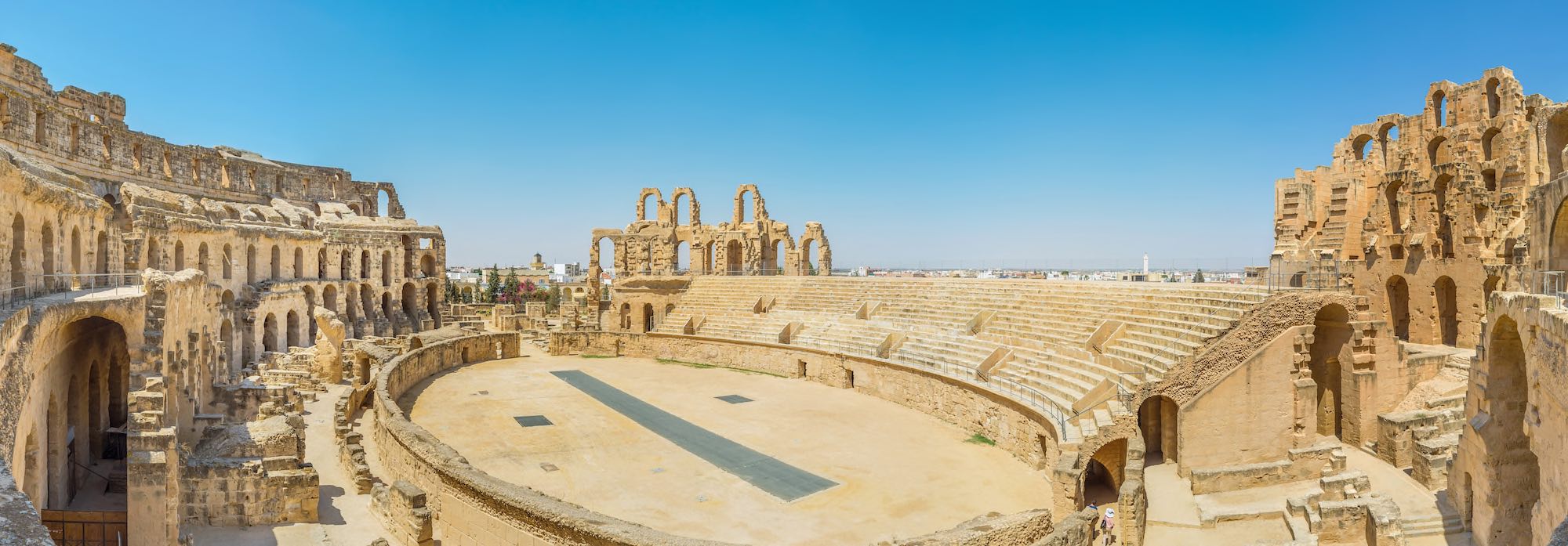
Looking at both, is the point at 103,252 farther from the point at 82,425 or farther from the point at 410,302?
the point at 410,302

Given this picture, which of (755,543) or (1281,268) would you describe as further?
(1281,268)

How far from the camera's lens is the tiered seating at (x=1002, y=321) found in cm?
1594

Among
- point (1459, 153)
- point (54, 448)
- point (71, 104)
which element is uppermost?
point (71, 104)

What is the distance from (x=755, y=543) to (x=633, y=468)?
4.64m

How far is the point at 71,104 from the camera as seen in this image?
92.5 ft

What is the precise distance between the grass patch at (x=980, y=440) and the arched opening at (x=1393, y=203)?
15.7 meters

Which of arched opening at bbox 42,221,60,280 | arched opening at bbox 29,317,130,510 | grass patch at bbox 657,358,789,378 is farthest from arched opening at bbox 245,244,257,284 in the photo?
arched opening at bbox 42,221,60,280

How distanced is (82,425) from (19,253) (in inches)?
155

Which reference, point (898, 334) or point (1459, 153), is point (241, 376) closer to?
point (898, 334)

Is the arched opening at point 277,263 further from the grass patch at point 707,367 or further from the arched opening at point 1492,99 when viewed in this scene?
the arched opening at point 1492,99

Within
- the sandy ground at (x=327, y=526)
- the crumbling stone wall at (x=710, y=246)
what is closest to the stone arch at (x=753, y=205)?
the crumbling stone wall at (x=710, y=246)

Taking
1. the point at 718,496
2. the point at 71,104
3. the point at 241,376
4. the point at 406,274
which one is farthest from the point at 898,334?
the point at 71,104

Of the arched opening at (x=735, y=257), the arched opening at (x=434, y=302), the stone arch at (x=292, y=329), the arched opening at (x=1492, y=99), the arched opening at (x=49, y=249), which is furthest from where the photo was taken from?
the arched opening at (x=434, y=302)

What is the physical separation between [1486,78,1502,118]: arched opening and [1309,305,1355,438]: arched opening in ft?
45.3
